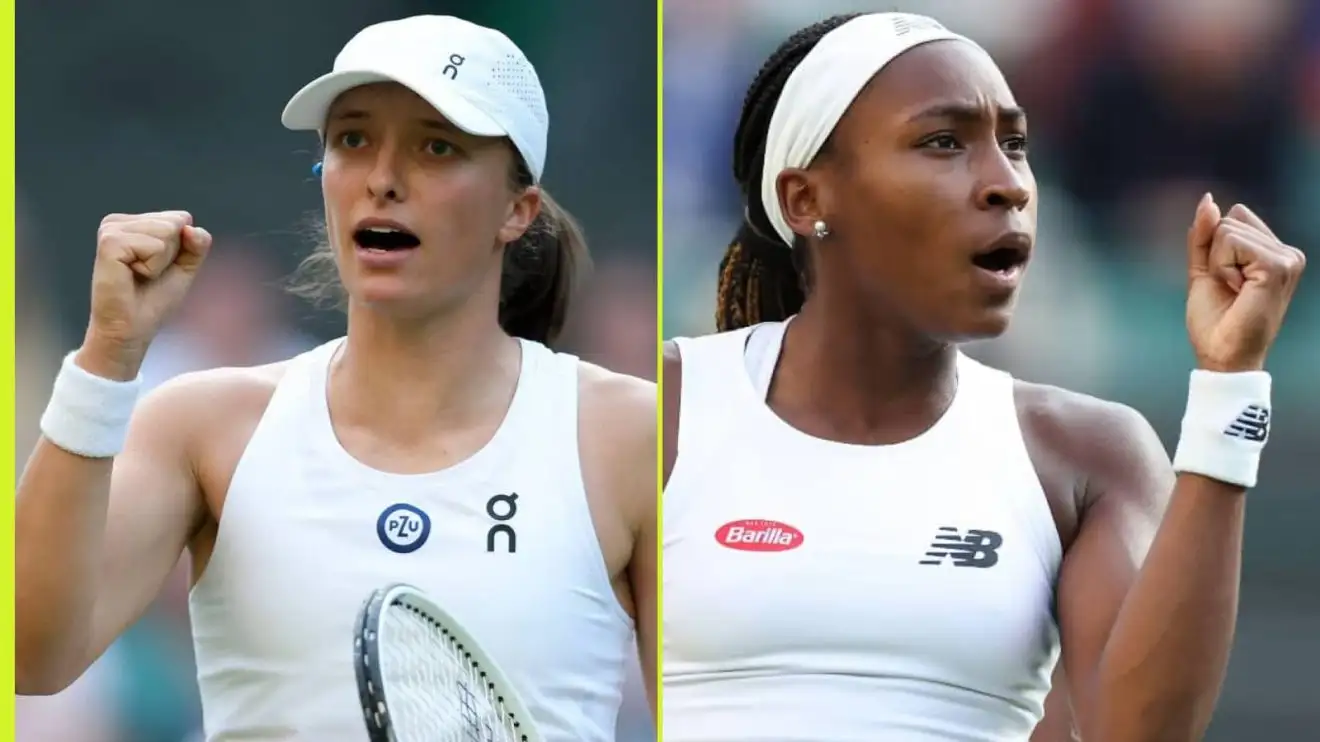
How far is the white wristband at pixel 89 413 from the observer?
1.39m

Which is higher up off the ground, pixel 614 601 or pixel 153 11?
pixel 153 11

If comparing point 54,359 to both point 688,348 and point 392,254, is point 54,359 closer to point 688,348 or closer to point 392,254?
point 392,254

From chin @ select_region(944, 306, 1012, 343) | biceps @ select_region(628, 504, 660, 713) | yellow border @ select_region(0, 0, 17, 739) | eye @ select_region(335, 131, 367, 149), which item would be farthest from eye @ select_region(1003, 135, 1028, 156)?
yellow border @ select_region(0, 0, 17, 739)

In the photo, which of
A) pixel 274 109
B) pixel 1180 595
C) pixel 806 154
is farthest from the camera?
pixel 274 109

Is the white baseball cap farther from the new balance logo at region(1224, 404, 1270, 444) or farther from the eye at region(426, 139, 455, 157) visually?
the new balance logo at region(1224, 404, 1270, 444)

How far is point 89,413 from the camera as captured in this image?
4.55 ft

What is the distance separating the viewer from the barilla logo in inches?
59.5

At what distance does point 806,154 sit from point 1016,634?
1.50ft

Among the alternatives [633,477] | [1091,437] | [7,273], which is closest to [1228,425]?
[1091,437]

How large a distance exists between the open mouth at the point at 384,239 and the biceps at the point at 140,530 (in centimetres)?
25

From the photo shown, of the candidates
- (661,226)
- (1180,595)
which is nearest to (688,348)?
(661,226)

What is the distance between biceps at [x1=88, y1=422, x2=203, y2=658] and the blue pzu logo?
0.16m

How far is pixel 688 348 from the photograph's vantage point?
1585mm

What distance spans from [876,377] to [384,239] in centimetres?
46
